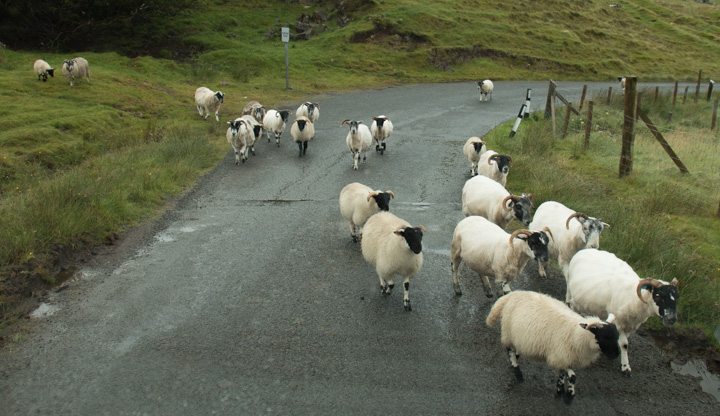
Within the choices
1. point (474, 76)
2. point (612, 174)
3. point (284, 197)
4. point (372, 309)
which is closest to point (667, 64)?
point (474, 76)

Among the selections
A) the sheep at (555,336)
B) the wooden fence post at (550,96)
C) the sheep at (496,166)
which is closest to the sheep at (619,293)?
the sheep at (555,336)

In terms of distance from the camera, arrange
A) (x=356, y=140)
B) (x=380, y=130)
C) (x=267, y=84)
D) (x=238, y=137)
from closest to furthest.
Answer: (x=356, y=140)
(x=238, y=137)
(x=380, y=130)
(x=267, y=84)

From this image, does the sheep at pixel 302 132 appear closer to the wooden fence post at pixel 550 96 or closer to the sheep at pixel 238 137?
the sheep at pixel 238 137

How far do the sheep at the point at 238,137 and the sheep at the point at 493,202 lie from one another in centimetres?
744

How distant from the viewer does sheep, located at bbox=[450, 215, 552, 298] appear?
21.6 ft

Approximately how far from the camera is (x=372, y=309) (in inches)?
279

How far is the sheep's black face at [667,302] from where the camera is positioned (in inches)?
210

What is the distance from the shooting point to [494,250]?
7.09 m

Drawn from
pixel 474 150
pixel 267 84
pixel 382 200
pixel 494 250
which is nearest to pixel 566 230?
pixel 494 250

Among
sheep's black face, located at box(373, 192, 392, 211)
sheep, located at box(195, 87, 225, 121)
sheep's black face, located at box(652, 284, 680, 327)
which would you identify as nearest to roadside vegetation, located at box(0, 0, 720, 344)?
sheep, located at box(195, 87, 225, 121)

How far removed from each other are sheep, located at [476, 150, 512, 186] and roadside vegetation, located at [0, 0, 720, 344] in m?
1.03

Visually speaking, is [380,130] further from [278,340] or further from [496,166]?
[278,340]

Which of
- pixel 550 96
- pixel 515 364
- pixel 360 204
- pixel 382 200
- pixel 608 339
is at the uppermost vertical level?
pixel 550 96

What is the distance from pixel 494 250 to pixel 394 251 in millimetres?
1427
